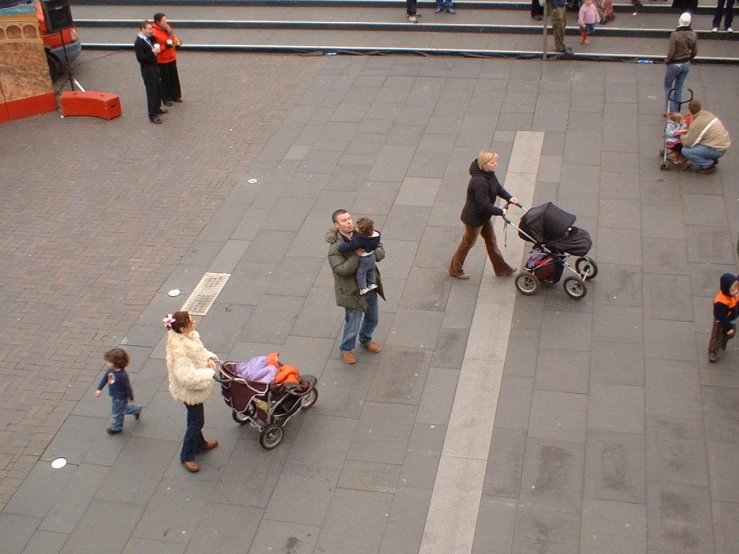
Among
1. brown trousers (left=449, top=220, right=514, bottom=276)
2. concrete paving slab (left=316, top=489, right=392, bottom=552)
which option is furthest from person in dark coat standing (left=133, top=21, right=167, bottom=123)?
concrete paving slab (left=316, top=489, right=392, bottom=552)

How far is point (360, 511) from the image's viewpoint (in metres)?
7.56

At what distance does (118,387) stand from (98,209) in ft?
16.6

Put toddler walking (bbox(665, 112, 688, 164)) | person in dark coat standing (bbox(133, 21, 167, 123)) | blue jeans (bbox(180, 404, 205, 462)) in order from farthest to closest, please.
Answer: person in dark coat standing (bbox(133, 21, 167, 123)) < toddler walking (bbox(665, 112, 688, 164)) < blue jeans (bbox(180, 404, 205, 462))

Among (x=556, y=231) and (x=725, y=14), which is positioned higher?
(x=725, y=14)

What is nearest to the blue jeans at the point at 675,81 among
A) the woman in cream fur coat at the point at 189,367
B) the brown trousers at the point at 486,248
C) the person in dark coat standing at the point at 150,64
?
the brown trousers at the point at 486,248

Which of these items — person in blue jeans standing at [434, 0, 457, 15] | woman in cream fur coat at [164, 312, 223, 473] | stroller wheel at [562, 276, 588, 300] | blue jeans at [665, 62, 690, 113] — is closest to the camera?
woman in cream fur coat at [164, 312, 223, 473]

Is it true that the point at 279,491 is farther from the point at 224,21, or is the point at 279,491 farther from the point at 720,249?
the point at 224,21

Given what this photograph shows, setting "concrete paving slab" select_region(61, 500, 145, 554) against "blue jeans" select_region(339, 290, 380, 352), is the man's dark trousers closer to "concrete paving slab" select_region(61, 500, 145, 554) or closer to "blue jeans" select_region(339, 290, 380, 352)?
"blue jeans" select_region(339, 290, 380, 352)

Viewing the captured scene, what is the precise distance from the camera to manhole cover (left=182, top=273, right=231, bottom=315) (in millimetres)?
10281

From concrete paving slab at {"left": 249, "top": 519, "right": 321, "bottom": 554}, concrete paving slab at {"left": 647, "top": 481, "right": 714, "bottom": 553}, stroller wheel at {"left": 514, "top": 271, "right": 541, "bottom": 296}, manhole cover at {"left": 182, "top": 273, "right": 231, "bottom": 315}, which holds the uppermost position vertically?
stroller wheel at {"left": 514, "top": 271, "right": 541, "bottom": 296}

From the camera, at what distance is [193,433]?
7.90 metres

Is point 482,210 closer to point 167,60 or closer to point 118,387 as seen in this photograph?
point 118,387

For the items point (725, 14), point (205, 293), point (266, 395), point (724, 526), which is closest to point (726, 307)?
point (724, 526)

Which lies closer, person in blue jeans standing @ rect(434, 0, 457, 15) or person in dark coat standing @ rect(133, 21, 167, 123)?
person in dark coat standing @ rect(133, 21, 167, 123)
